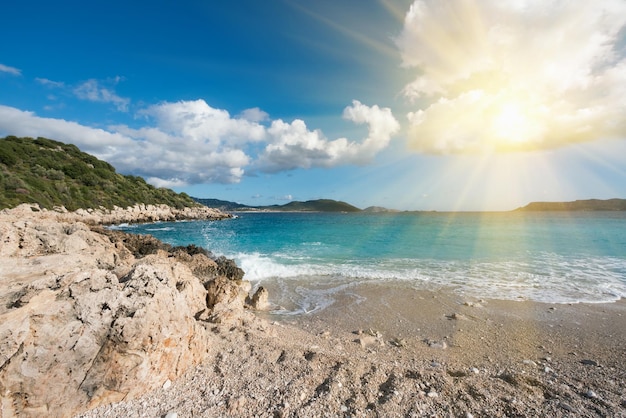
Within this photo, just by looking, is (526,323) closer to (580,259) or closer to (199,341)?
(199,341)

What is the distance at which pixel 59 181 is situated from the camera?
58781mm

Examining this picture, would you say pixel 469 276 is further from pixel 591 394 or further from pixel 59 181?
pixel 59 181

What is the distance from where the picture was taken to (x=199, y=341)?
18.7ft

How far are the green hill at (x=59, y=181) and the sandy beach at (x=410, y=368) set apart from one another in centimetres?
4774

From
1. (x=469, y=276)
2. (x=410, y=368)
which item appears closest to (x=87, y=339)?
(x=410, y=368)

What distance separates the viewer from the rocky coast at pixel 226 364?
4.23m

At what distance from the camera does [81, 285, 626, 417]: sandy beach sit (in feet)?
14.6

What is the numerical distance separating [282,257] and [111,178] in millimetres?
78693


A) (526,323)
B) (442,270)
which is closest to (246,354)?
(526,323)

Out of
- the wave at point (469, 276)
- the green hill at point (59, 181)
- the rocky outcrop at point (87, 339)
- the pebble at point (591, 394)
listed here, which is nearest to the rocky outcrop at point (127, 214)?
the green hill at point (59, 181)

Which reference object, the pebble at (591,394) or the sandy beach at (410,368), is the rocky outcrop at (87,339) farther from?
the pebble at (591,394)

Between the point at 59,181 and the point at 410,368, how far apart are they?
3044 inches

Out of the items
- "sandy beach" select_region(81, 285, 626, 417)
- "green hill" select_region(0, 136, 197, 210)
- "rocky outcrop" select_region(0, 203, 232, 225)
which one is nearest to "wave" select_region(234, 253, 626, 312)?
"sandy beach" select_region(81, 285, 626, 417)

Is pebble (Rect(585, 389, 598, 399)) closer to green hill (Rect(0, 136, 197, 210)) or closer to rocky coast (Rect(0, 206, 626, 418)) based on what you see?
rocky coast (Rect(0, 206, 626, 418))
